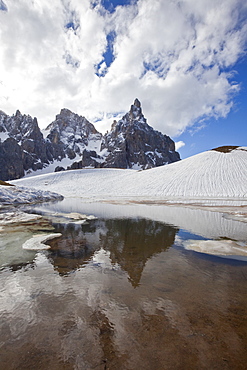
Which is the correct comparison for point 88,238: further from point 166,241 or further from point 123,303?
point 123,303

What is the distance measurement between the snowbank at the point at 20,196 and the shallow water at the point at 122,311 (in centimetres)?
2719

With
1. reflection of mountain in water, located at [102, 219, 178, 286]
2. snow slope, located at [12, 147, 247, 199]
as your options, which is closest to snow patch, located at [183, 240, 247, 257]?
reflection of mountain in water, located at [102, 219, 178, 286]

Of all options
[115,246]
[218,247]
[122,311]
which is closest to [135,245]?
[115,246]

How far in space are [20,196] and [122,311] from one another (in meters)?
34.0

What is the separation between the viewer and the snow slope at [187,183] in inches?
1438

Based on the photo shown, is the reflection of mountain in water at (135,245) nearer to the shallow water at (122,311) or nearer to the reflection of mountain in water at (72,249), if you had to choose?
the shallow water at (122,311)

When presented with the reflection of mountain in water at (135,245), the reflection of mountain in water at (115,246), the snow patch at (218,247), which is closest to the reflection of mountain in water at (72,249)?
the reflection of mountain in water at (115,246)

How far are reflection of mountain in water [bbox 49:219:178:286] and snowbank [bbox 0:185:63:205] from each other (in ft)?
77.1

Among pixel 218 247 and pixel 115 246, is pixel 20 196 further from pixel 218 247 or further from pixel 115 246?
pixel 218 247

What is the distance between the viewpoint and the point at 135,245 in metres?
8.09

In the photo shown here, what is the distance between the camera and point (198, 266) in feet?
19.1

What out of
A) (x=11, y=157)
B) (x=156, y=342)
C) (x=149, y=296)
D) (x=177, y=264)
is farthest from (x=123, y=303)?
(x=11, y=157)

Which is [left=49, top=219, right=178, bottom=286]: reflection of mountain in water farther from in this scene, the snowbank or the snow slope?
the snow slope

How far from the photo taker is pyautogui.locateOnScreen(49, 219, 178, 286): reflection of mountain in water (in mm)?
5926
